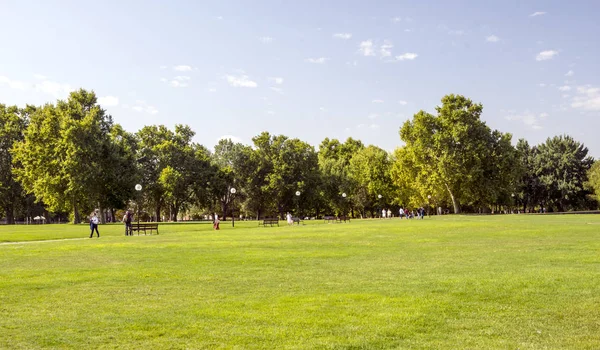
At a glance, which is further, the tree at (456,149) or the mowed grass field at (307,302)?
the tree at (456,149)

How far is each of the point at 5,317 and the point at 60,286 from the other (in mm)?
3447

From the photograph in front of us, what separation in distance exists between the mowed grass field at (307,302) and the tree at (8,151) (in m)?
67.5

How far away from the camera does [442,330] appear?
28.2 ft

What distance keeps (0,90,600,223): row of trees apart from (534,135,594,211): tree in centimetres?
21

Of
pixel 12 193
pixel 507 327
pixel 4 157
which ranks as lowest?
pixel 507 327

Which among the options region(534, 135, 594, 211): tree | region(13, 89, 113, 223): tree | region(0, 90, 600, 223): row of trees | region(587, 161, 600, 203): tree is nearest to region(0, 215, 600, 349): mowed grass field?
region(0, 90, 600, 223): row of trees

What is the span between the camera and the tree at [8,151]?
78.1m

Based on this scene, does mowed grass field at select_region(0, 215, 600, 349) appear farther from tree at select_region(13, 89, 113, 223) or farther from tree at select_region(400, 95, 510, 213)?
tree at select_region(400, 95, 510, 213)

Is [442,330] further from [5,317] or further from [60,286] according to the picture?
[60,286]

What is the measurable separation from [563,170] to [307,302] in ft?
338

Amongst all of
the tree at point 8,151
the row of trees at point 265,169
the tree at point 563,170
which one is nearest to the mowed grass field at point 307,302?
the row of trees at point 265,169

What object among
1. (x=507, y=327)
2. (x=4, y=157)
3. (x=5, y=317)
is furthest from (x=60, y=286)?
(x=4, y=157)

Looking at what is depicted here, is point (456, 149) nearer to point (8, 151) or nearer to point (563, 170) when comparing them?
point (563, 170)

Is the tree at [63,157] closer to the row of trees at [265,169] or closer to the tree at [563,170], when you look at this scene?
the row of trees at [265,169]
